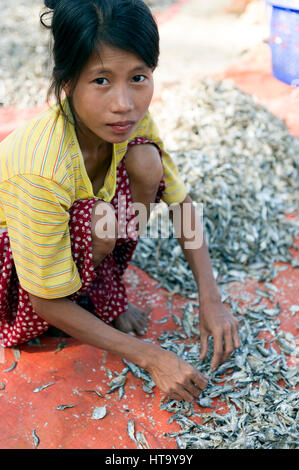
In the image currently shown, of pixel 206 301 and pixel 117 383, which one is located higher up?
pixel 206 301

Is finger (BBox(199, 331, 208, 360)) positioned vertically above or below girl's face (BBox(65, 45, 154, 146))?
below

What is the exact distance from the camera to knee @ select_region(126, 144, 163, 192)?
1.84 metres

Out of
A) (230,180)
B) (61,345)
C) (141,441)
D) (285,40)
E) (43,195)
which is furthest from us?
(285,40)

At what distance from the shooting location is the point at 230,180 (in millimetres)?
2848

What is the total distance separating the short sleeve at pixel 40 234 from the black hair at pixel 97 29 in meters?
0.34

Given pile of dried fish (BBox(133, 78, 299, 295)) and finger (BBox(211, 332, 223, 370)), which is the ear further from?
pile of dried fish (BBox(133, 78, 299, 295))

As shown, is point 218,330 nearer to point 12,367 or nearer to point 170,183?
point 170,183

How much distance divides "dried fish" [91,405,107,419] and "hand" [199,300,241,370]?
1.26ft

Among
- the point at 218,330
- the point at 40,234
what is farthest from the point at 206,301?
the point at 40,234

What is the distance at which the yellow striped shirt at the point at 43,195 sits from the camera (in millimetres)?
1500

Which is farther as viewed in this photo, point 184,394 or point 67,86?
point 184,394

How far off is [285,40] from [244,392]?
10.00ft

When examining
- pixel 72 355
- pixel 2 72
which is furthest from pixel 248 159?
pixel 2 72

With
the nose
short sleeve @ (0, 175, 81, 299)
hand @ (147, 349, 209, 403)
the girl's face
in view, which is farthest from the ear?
hand @ (147, 349, 209, 403)
